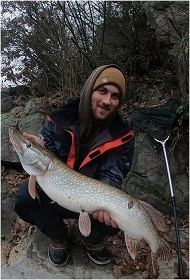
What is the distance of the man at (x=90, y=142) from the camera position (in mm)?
2727

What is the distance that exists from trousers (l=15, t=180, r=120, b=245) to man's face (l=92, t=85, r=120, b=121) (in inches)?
31.7

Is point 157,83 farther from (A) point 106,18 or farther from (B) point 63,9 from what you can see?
(B) point 63,9

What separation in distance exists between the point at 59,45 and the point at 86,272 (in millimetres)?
4241

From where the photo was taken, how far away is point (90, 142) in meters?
2.88

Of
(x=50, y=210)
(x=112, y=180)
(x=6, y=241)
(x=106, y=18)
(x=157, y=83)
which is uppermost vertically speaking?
(x=106, y=18)

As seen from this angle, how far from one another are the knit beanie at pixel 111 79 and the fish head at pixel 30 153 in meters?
0.72

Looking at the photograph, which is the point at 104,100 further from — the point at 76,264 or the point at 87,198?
the point at 76,264

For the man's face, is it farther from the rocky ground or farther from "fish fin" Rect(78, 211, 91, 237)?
the rocky ground

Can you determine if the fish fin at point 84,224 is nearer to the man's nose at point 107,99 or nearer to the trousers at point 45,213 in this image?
the trousers at point 45,213

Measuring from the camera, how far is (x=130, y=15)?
6180mm

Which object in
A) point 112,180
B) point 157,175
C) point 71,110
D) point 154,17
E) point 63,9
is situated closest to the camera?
point 112,180

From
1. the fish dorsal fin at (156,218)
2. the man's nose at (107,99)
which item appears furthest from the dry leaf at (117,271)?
the man's nose at (107,99)

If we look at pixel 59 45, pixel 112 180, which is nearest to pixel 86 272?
pixel 112 180

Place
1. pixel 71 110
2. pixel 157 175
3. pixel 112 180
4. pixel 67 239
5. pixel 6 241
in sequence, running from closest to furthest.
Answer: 1. pixel 112 180
2. pixel 71 110
3. pixel 67 239
4. pixel 6 241
5. pixel 157 175
